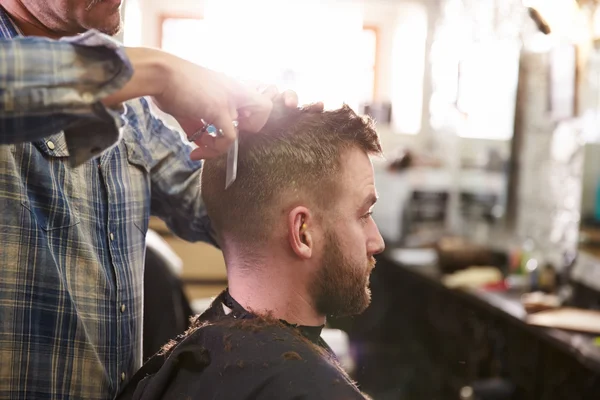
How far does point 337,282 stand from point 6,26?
0.86 metres

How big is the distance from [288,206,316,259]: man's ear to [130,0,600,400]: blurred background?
0.24m

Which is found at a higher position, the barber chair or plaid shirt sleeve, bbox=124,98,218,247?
plaid shirt sleeve, bbox=124,98,218,247

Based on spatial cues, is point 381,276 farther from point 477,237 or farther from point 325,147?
point 325,147

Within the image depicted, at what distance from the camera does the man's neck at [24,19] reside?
1420 mm

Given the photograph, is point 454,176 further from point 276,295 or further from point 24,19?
point 24,19

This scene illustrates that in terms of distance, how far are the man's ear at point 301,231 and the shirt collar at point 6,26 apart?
682 millimetres

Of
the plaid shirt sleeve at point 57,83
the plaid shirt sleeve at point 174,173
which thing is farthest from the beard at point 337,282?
the plaid shirt sleeve at point 57,83

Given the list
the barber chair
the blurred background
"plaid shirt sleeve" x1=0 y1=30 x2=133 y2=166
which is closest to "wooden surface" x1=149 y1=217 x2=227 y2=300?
the blurred background

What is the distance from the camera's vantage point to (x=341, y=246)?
1.41 m

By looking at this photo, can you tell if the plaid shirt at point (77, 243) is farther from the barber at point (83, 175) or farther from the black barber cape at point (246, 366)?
the black barber cape at point (246, 366)

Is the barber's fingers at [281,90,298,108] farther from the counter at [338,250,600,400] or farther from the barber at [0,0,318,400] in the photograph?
the counter at [338,250,600,400]

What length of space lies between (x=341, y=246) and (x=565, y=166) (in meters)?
3.03

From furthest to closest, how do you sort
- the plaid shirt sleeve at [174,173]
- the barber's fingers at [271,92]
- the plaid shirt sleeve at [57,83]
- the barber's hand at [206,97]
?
the plaid shirt sleeve at [174,173] < the barber's fingers at [271,92] < the barber's hand at [206,97] < the plaid shirt sleeve at [57,83]

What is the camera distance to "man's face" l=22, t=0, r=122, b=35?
1.38m
